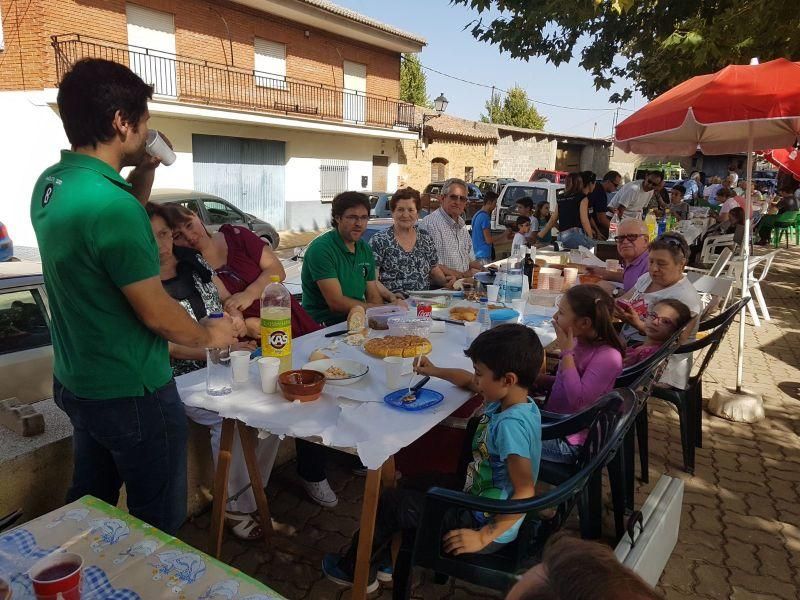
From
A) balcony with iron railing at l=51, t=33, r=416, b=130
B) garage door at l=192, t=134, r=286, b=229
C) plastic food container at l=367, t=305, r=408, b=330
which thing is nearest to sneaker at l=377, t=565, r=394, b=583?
plastic food container at l=367, t=305, r=408, b=330

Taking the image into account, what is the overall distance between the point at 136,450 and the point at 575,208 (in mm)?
7181

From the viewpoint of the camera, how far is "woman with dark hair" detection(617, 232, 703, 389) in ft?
11.1

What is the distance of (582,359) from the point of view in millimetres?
2668

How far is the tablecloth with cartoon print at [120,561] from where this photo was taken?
1.16m

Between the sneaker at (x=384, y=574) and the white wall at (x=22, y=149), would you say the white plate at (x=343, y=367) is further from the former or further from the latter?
the white wall at (x=22, y=149)

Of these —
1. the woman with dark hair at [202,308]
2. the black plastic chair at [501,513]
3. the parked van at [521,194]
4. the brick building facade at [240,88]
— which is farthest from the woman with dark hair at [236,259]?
the brick building facade at [240,88]

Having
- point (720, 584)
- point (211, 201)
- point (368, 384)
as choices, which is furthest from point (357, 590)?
point (211, 201)

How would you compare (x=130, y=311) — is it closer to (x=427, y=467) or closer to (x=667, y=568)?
(x=427, y=467)

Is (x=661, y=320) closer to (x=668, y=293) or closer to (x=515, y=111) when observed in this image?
(x=668, y=293)

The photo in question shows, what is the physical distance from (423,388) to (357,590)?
0.78 metres

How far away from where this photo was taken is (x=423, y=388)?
232 cm

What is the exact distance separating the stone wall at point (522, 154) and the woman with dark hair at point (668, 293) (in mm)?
25146

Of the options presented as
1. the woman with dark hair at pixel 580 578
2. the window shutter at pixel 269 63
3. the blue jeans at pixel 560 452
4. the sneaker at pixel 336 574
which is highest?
the window shutter at pixel 269 63

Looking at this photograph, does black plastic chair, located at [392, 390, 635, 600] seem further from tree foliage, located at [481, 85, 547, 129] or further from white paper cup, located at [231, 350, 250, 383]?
tree foliage, located at [481, 85, 547, 129]
